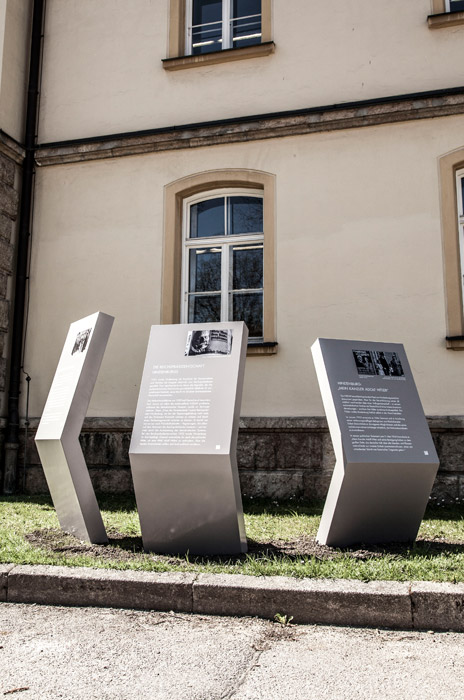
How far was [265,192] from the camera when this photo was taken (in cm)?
860

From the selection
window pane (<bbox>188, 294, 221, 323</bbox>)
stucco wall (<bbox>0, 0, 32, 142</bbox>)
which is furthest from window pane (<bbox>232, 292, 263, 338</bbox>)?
stucco wall (<bbox>0, 0, 32, 142</bbox>)

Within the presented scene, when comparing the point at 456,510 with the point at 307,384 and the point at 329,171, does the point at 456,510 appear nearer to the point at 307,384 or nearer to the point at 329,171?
the point at 307,384

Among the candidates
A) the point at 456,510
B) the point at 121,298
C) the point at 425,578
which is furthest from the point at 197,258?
the point at 425,578

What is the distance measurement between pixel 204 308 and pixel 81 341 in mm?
3684

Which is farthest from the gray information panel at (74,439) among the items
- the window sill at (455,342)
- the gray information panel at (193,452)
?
the window sill at (455,342)

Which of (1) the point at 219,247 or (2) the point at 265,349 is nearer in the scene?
(2) the point at 265,349

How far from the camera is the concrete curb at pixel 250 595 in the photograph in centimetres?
355

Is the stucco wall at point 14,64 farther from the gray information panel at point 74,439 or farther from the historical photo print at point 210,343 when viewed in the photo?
the historical photo print at point 210,343

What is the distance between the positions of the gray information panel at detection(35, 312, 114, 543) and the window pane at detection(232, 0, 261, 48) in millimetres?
5879

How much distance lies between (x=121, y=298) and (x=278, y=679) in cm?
657

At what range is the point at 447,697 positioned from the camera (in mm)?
2666

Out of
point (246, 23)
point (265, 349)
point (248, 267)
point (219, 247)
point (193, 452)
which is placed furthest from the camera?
point (246, 23)

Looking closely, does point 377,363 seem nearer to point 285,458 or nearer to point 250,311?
point 285,458

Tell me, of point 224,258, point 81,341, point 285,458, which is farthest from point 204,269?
point 81,341
